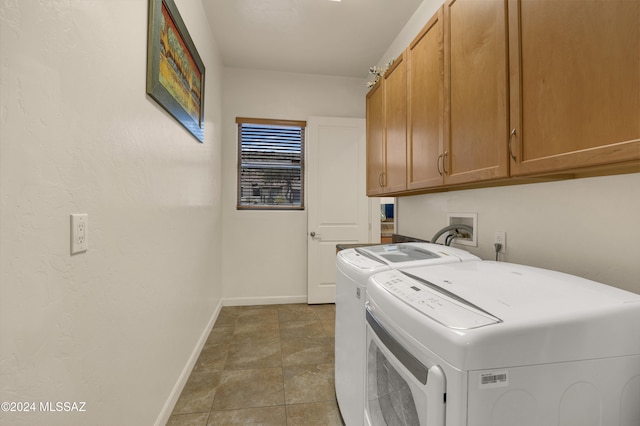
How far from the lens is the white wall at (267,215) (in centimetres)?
335

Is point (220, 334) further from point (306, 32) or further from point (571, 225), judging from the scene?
point (306, 32)

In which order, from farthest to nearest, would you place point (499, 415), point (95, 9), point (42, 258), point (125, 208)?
point (125, 208), point (95, 9), point (42, 258), point (499, 415)

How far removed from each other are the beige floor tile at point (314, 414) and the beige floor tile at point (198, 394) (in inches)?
20.4

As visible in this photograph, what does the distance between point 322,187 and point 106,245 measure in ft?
8.48

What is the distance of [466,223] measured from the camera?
168 centimetres

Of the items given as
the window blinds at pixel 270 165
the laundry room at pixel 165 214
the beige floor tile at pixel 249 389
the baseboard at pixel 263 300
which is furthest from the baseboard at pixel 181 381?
the window blinds at pixel 270 165

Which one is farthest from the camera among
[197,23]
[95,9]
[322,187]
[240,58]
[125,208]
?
[322,187]

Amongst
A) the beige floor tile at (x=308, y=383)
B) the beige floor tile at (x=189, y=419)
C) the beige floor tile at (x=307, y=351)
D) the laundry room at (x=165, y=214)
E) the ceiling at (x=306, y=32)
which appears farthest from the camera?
the ceiling at (x=306, y=32)

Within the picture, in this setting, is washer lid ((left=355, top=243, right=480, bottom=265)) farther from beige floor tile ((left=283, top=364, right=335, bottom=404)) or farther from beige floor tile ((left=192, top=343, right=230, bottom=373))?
beige floor tile ((left=192, top=343, right=230, bottom=373))

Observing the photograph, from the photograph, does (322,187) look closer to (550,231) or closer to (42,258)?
(550,231)

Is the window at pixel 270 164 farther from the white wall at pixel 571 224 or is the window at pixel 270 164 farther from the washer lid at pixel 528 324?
the washer lid at pixel 528 324

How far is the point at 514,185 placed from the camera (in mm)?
1314

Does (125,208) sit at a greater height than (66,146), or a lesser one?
lesser

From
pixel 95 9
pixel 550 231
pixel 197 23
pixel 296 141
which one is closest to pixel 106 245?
pixel 95 9
